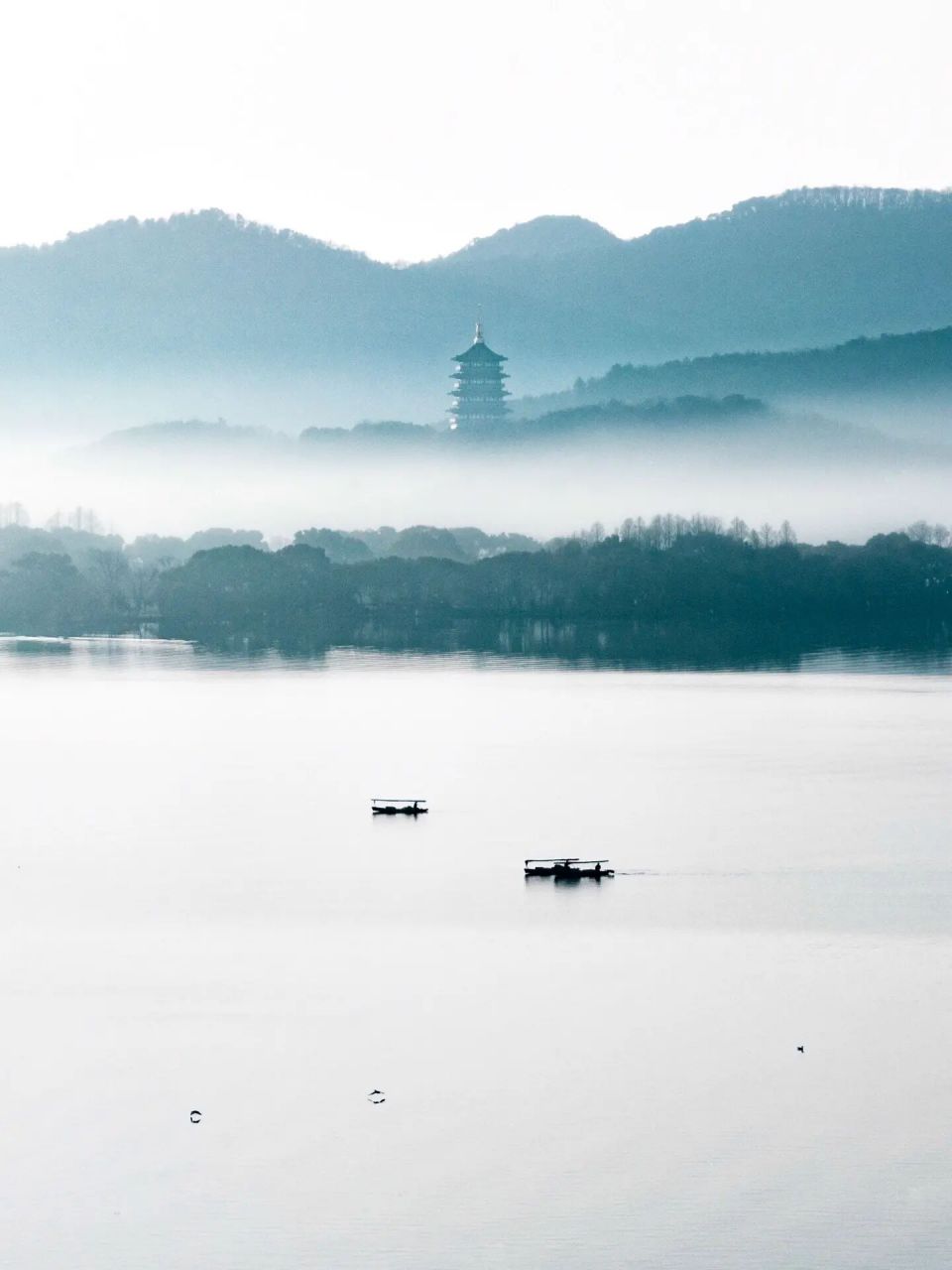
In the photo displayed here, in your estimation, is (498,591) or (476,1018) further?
(498,591)

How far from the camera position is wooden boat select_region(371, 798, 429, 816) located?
3494cm

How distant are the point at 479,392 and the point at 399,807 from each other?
12862 centimetres

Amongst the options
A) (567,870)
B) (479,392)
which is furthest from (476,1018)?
(479,392)

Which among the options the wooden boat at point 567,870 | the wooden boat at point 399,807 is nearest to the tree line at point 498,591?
the wooden boat at point 399,807

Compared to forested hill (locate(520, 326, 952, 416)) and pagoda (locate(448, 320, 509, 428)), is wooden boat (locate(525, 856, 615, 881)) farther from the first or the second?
forested hill (locate(520, 326, 952, 416))

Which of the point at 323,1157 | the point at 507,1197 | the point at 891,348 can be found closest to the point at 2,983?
the point at 323,1157

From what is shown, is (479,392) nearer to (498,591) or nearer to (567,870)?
(498,591)

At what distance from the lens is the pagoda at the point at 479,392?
159125 millimetres

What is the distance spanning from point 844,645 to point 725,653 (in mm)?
5741

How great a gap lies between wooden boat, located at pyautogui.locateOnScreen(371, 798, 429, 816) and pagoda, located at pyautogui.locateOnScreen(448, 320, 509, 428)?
12308cm

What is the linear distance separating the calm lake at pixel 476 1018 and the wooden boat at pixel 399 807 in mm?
401

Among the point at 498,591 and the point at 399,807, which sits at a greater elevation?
the point at 498,591

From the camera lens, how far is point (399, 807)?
3559 centimetres

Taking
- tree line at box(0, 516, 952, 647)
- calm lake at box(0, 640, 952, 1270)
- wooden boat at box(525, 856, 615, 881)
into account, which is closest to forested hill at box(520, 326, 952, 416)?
tree line at box(0, 516, 952, 647)
